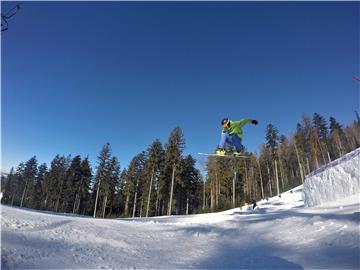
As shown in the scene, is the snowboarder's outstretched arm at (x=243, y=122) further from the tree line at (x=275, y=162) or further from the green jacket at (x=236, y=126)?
the tree line at (x=275, y=162)

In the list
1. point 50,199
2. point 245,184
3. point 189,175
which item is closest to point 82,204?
point 50,199

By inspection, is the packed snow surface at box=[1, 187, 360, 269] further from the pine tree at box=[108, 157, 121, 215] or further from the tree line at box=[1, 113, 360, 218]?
the pine tree at box=[108, 157, 121, 215]

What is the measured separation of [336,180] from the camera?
15.1 meters

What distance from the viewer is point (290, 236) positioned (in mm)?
7574

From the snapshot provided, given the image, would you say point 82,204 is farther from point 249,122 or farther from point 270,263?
point 270,263

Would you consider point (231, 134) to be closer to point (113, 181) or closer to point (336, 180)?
point (336, 180)

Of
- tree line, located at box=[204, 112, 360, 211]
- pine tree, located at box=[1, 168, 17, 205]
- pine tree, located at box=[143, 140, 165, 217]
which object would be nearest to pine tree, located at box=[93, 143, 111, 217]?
pine tree, located at box=[143, 140, 165, 217]

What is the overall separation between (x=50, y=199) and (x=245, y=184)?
4870 cm

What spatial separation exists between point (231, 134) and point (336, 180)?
8.21 meters

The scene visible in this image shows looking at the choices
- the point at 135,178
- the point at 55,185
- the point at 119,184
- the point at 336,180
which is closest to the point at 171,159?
the point at 135,178

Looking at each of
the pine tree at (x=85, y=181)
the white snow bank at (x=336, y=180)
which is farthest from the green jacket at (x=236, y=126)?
the pine tree at (x=85, y=181)

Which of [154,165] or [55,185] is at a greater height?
[154,165]

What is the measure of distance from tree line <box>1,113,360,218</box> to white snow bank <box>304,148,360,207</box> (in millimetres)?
22213

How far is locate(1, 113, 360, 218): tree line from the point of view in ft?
143
